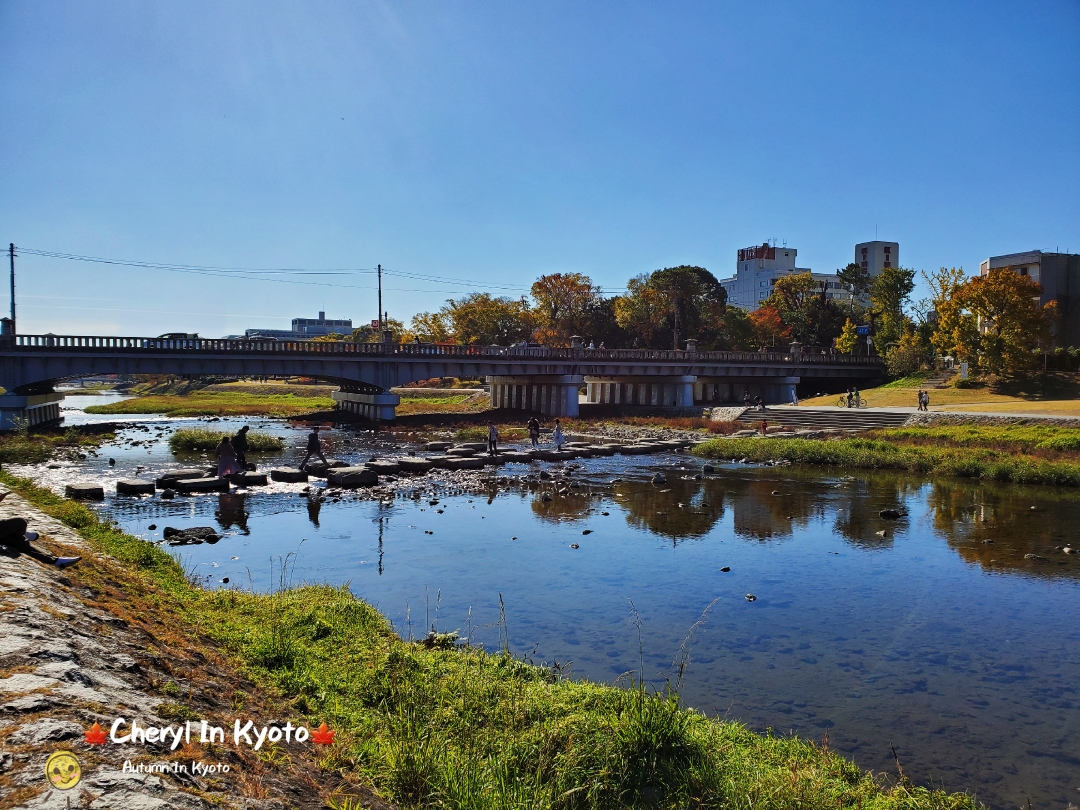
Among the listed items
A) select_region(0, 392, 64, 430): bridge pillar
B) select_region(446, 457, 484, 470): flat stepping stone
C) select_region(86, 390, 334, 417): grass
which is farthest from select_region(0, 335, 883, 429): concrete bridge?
select_region(446, 457, 484, 470): flat stepping stone

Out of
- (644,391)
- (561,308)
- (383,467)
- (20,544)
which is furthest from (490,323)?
(20,544)

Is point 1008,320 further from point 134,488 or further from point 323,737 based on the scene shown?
point 323,737

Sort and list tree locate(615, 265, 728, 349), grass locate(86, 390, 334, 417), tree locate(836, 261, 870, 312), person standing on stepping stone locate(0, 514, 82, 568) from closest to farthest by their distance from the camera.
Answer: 1. person standing on stepping stone locate(0, 514, 82, 568)
2. grass locate(86, 390, 334, 417)
3. tree locate(615, 265, 728, 349)
4. tree locate(836, 261, 870, 312)

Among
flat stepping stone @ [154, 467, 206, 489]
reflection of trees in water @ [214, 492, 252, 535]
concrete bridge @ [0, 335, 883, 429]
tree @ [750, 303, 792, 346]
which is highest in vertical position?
tree @ [750, 303, 792, 346]

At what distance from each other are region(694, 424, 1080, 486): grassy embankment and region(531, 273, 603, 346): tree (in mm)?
57058

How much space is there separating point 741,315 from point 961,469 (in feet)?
234

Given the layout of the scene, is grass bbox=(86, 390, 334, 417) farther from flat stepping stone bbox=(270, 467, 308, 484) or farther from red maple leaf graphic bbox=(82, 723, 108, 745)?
red maple leaf graphic bbox=(82, 723, 108, 745)

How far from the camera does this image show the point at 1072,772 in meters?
8.02

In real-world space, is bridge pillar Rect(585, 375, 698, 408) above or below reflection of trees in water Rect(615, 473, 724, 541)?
above

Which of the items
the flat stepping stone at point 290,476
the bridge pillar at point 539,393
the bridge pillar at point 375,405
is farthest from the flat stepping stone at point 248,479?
the bridge pillar at point 539,393

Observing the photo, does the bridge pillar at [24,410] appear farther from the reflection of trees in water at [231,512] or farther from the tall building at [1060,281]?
the tall building at [1060,281]

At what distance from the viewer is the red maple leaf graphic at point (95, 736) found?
4773mm

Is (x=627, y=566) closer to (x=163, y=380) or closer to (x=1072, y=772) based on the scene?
(x=1072, y=772)

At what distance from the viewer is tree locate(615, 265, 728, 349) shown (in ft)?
307
